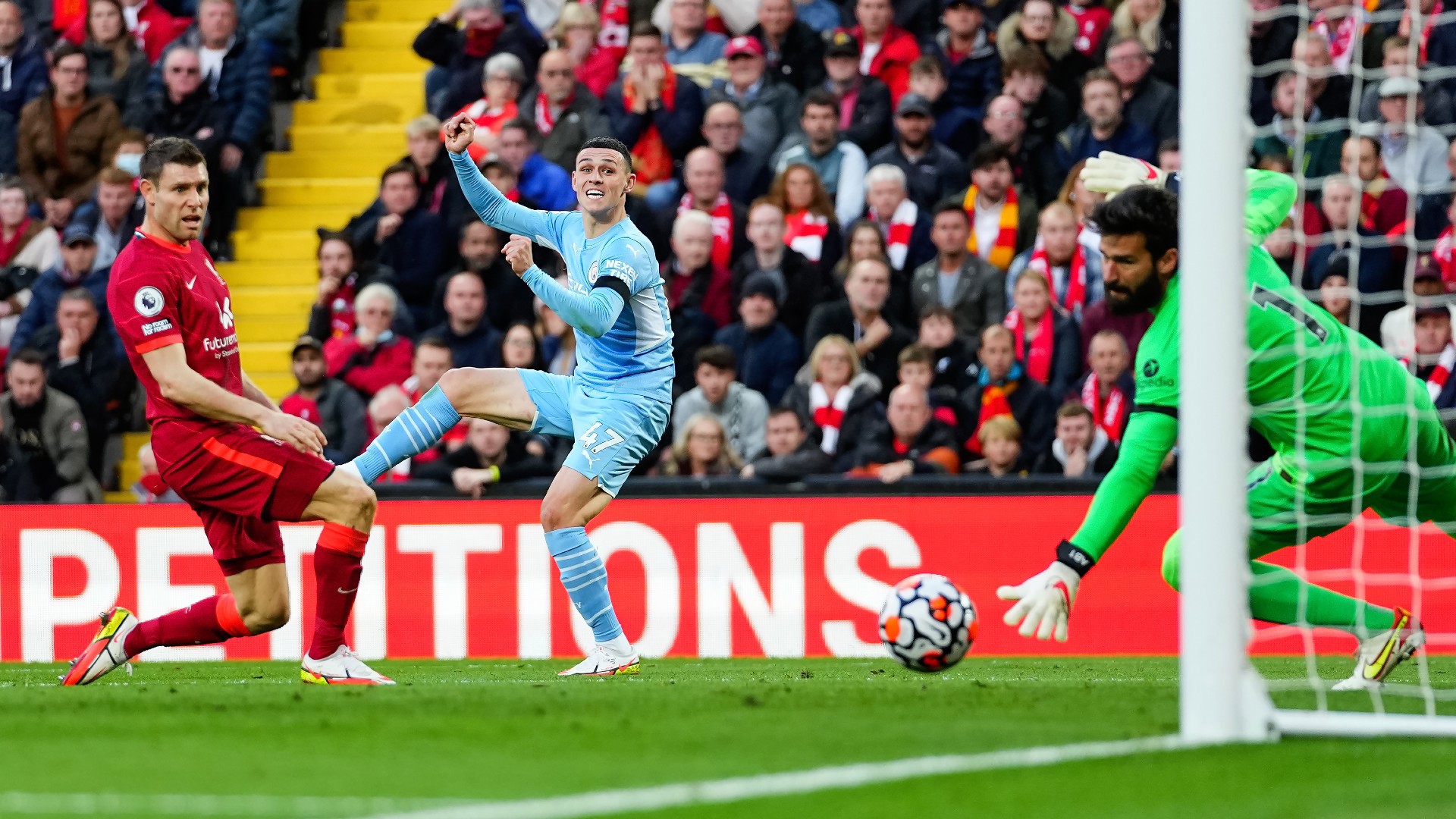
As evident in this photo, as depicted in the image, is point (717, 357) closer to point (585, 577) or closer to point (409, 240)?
point (409, 240)

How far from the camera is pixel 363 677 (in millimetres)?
8117

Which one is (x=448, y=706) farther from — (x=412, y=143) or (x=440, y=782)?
(x=412, y=143)

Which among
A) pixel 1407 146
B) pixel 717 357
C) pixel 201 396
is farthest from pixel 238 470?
pixel 1407 146

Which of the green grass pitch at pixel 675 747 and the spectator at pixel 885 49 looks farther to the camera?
the spectator at pixel 885 49

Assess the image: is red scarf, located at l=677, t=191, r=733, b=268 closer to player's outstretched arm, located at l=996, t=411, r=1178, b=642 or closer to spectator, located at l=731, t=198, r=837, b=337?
spectator, located at l=731, t=198, r=837, b=337

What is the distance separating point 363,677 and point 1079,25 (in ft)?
25.1

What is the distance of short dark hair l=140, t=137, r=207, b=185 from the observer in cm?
767

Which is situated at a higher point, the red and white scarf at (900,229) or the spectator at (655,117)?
the spectator at (655,117)

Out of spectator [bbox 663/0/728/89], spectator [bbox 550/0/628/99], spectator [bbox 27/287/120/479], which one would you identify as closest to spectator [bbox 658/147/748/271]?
spectator [bbox 663/0/728/89]

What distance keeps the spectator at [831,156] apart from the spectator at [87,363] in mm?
4682

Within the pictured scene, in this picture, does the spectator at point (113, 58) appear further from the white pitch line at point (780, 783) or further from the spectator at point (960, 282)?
the white pitch line at point (780, 783)

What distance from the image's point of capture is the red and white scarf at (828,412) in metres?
11.9

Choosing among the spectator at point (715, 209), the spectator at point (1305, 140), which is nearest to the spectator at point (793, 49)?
the spectator at point (715, 209)

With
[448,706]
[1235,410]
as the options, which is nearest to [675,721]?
[448,706]
